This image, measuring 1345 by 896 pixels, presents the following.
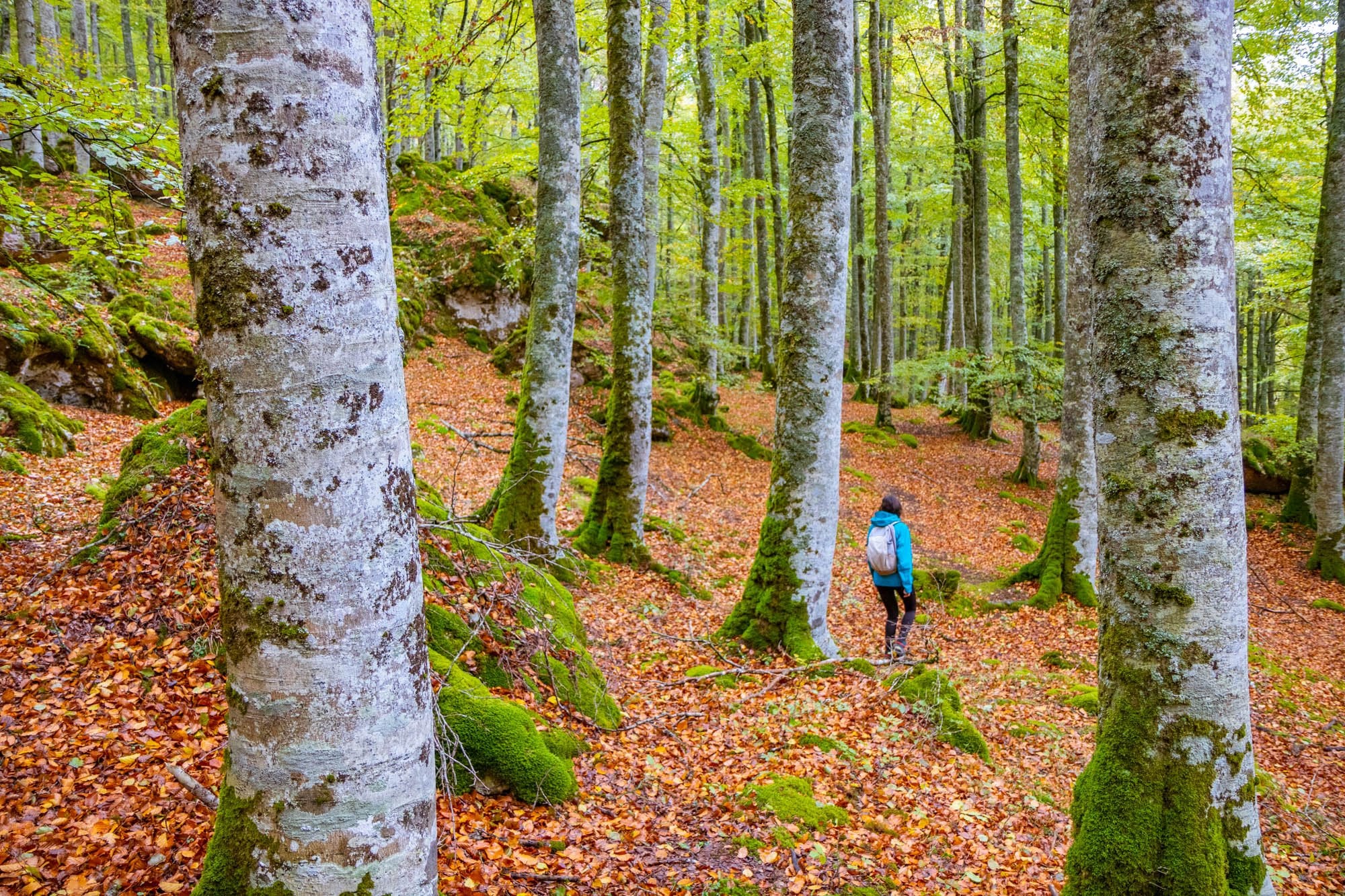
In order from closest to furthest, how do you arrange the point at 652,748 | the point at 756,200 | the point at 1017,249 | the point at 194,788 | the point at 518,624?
the point at 194,788
the point at 652,748
the point at 518,624
the point at 1017,249
the point at 756,200

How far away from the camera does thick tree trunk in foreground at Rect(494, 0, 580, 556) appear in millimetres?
7477

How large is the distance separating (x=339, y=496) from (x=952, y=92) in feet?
73.3

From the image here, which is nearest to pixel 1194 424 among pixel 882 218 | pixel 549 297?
pixel 549 297

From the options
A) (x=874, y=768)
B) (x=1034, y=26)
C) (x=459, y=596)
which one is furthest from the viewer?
(x=1034, y=26)

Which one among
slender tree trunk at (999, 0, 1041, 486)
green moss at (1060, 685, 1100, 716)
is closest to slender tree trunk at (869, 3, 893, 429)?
slender tree trunk at (999, 0, 1041, 486)

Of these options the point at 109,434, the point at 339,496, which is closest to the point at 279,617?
the point at 339,496

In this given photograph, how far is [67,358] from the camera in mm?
10055

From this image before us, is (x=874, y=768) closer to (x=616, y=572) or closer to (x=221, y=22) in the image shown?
(x=616, y=572)

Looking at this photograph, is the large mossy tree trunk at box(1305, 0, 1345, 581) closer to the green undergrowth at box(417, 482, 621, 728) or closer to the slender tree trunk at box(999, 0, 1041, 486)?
the slender tree trunk at box(999, 0, 1041, 486)

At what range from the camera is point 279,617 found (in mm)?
1680

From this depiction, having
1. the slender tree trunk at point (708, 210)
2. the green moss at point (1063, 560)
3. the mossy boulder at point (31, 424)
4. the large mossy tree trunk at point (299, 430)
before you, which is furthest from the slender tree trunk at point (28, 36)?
the green moss at point (1063, 560)

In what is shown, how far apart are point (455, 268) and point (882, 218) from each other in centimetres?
1112

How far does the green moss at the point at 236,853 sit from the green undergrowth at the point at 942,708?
4.91 metres

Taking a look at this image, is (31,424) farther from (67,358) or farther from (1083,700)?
(1083,700)
